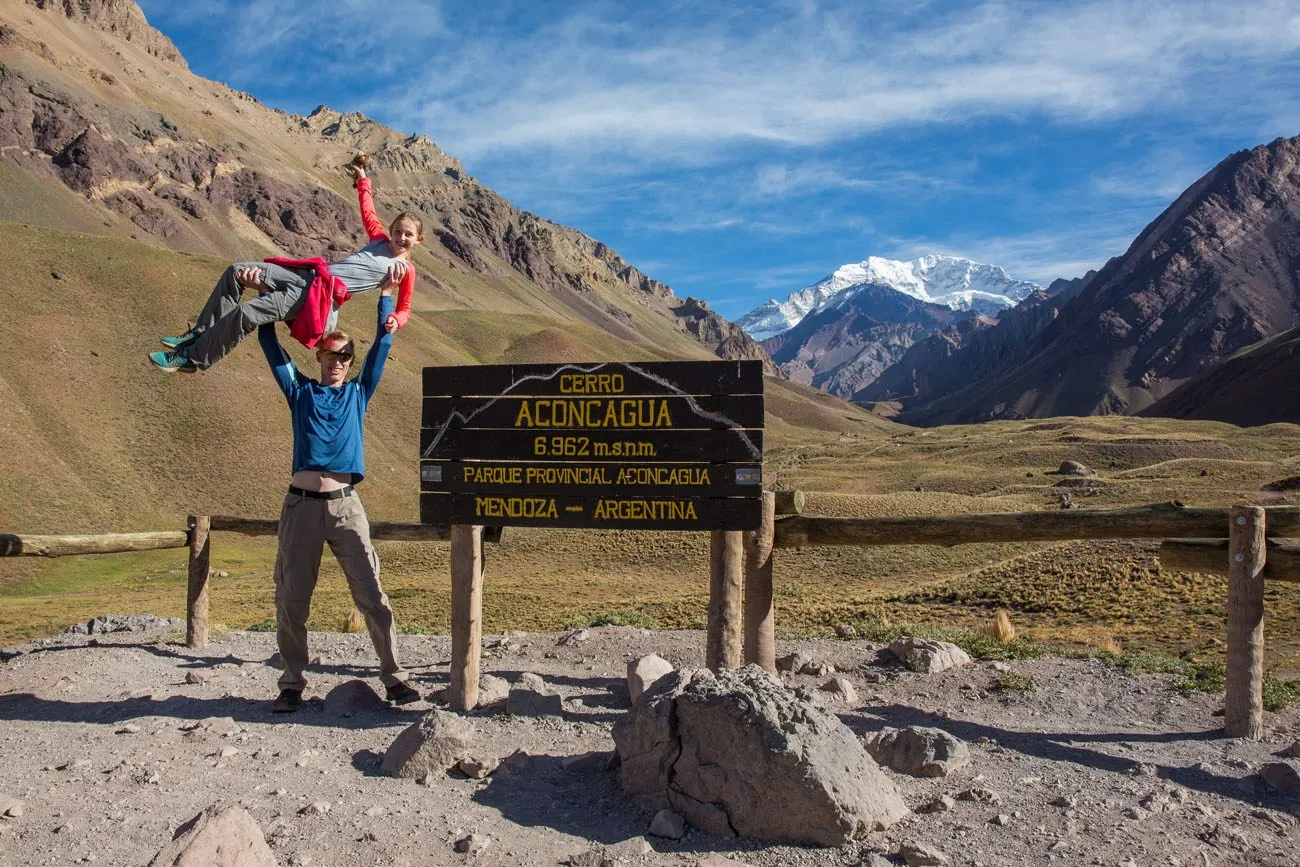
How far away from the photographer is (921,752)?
625cm

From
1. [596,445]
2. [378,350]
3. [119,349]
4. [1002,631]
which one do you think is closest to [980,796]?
[596,445]

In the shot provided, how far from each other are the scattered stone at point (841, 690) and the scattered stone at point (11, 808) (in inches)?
241

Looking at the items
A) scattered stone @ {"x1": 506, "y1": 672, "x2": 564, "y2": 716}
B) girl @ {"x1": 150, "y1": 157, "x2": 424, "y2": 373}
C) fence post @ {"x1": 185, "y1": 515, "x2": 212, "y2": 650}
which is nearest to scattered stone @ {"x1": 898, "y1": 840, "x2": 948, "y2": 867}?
scattered stone @ {"x1": 506, "y1": 672, "x2": 564, "y2": 716}

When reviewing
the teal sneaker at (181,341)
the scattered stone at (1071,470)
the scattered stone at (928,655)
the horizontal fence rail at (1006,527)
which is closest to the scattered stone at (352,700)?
the teal sneaker at (181,341)

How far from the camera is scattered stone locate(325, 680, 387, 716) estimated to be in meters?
7.70

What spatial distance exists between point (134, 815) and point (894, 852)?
14.4 ft

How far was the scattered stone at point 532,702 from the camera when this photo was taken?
767cm

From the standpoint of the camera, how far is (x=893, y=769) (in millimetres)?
6266

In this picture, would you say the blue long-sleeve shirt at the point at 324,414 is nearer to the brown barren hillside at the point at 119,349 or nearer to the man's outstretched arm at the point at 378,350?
the man's outstretched arm at the point at 378,350

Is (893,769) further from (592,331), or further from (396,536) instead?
(592,331)

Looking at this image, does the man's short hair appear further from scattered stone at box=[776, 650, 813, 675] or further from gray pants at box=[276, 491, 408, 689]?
scattered stone at box=[776, 650, 813, 675]

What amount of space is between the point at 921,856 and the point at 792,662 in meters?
4.56

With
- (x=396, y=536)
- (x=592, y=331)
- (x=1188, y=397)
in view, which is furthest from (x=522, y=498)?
(x=1188, y=397)

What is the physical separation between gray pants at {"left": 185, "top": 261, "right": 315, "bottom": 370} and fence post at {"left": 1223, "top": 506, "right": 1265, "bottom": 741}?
7422 millimetres
